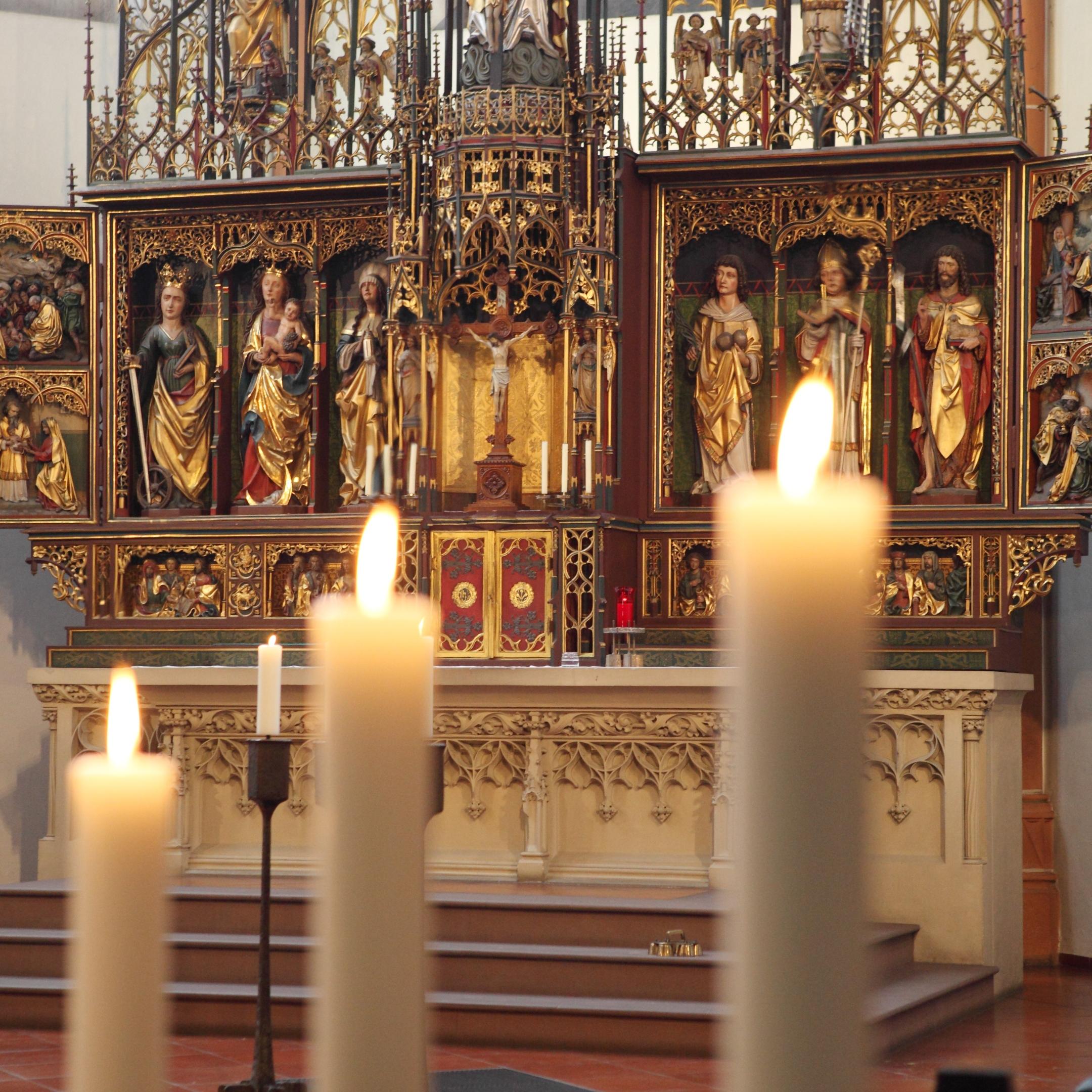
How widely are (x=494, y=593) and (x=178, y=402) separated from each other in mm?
2602

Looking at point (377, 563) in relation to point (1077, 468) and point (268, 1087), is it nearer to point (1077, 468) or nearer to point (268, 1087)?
point (268, 1087)

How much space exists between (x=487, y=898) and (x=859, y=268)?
176 inches

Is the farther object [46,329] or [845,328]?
[46,329]

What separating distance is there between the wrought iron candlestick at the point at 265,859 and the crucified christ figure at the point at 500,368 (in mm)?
5347

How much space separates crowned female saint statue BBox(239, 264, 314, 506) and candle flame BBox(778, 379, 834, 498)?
1098 cm

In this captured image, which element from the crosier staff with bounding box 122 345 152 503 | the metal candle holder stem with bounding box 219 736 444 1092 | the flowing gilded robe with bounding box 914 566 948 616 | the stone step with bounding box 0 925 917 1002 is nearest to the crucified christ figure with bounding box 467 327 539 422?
the crosier staff with bounding box 122 345 152 503

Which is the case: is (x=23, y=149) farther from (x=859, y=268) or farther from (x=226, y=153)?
(x=859, y=268)

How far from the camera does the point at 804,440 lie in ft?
2.53

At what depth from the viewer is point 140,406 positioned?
11.9 meters

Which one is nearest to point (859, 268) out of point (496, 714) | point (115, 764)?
point (496, 714)

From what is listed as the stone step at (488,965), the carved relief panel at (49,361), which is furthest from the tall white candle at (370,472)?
the stone step at (488,965)

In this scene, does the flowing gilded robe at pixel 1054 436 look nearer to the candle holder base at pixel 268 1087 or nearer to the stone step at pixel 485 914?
the stone step at pixel 485 914

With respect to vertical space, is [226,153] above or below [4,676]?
above

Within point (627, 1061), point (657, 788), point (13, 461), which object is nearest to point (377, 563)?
point (627, 1061)
